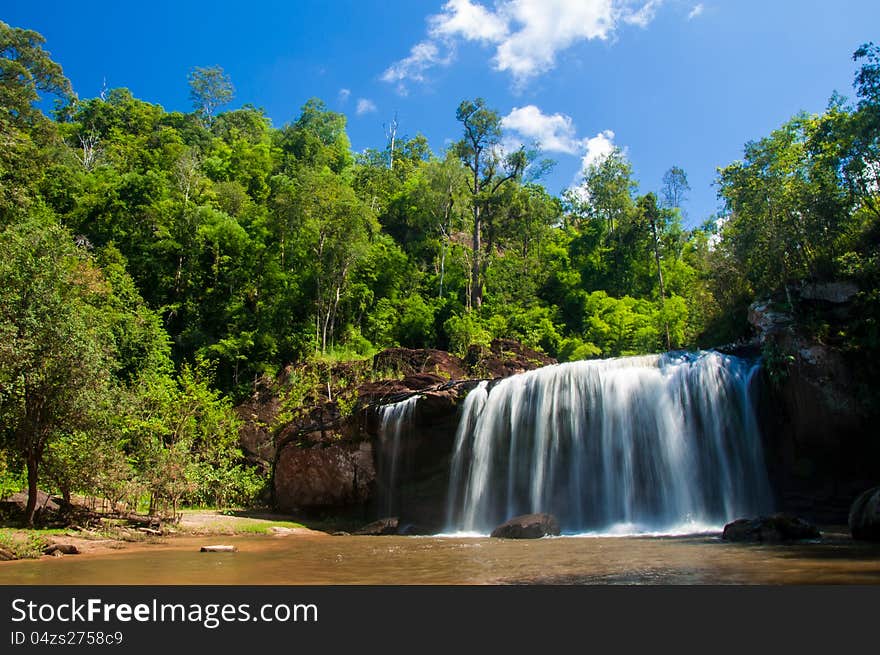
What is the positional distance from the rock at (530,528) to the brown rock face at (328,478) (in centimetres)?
808

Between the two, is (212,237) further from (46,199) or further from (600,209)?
(600,209)

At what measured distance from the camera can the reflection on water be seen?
7035mm

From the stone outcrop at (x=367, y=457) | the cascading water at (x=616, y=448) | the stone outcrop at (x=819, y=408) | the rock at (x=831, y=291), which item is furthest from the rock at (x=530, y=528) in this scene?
the rock at (x=831, y=291)

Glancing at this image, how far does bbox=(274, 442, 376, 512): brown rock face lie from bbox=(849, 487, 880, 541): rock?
15.8 metres

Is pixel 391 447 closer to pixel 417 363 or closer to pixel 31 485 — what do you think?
pixel 417 363

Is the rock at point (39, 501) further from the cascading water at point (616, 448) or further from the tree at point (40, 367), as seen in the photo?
the cascading water at point (616, 448)

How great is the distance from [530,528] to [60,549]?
10703mm

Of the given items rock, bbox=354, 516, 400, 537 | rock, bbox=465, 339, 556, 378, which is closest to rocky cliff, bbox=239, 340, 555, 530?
rock, bbox=354, 516, 400, 537

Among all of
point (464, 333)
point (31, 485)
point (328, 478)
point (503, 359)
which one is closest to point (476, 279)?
point (464, 333)

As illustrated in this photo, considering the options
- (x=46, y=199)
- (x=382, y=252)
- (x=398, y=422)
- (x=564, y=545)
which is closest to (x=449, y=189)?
(x=382, y=252)

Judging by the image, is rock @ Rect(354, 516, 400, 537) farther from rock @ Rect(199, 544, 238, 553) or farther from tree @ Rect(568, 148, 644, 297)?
tree @ Rect(568, 148, 644, 297)

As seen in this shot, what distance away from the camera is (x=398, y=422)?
22.1 m

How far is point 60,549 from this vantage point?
11.1 m

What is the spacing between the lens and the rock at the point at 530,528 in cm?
1502
